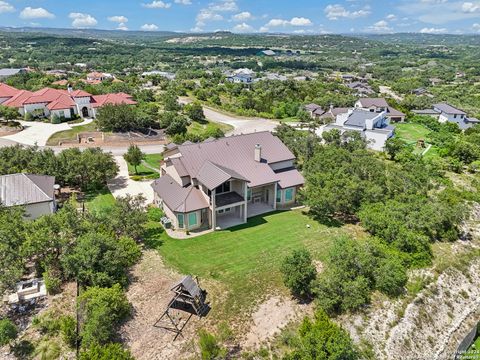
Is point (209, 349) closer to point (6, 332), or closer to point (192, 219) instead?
point (6, 332)

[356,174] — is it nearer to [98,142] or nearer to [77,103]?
[98,142]

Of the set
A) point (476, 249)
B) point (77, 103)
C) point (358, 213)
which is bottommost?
point (476, 249)

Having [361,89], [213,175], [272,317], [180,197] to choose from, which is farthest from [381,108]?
[272,317]

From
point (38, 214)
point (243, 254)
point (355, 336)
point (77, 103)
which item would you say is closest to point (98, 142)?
point (77, 103)

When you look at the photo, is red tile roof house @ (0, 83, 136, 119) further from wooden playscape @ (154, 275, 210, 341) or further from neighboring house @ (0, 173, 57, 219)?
wooden playscape @ (154, 275, 210, 341)

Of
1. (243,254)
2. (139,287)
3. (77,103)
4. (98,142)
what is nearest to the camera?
(139,287)

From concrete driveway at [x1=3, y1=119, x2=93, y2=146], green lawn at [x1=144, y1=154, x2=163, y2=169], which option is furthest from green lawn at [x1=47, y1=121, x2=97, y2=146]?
green lawn at [x1=144, y1=154, x2=163, y2=169]
